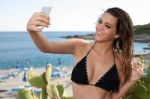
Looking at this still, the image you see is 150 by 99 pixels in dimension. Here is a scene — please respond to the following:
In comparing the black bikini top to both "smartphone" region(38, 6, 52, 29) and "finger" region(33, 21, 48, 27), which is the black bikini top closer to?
"finger" region(33, 21, 48, 27)

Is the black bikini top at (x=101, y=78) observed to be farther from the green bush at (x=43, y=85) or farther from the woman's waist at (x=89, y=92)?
the green bush at (x=43, y=85)

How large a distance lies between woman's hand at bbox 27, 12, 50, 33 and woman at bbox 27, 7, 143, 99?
0.29 metres

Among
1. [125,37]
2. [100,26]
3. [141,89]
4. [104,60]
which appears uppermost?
[100,26]

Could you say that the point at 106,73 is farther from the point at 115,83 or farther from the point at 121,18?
the point at 121,18

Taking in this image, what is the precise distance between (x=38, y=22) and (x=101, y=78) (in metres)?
0.73

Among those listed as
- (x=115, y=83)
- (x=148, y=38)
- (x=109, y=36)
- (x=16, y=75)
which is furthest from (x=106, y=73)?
(x=148, y=38)

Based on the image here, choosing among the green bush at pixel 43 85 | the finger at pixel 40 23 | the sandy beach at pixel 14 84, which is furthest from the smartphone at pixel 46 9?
the sandy beach at pixel 14 84

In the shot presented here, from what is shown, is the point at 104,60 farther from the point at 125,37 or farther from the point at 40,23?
the point at 40,23

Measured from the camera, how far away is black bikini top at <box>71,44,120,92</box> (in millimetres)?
2861

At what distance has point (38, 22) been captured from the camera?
2.42 metres

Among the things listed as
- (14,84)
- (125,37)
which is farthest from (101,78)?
(14,84)

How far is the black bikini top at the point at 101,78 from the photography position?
9.39 ft

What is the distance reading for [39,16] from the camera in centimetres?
238

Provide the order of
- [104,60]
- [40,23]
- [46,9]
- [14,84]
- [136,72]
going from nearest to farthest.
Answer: [46,9]
[40,23]
[136,72]
[104,60]
[14,84]
